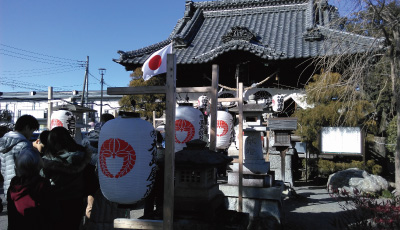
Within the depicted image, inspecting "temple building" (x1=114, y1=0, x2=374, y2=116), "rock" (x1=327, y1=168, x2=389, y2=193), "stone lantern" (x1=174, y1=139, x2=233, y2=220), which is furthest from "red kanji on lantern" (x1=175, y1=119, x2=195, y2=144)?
"rock" (x1=327, y1=168, x2=389, y2=193)

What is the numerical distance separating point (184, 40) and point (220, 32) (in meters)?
2.03

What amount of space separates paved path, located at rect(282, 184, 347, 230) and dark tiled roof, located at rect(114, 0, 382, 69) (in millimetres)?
4055

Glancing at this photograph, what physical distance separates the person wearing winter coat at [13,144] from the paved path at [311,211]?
4.67 meters

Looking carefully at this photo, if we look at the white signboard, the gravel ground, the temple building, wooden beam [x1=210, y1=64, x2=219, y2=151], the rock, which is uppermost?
the temple building

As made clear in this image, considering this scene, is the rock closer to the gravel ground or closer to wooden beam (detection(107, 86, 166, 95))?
the gravel ground

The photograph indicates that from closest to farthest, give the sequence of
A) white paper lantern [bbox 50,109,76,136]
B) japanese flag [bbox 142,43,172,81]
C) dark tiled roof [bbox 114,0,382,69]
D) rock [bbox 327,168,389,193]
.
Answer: japanese flag [bbox 142,43,172,81] < white paper lantern [bbox 50,109,76,136] < rock [bbox 327,168,389,193] < dark tiled roof [bbox 114,0,382,69]

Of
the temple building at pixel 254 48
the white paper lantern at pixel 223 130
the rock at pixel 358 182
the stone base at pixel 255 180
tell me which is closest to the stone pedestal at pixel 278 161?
the rock at pixel 358 182

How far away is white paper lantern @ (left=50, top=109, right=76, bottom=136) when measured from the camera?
7.71 metres

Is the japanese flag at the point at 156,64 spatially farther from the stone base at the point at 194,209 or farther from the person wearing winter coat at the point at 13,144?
the person wearing winter coat at the point at 13,144

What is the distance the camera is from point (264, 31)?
1352 centimetres

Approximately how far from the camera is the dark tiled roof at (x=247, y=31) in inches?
417

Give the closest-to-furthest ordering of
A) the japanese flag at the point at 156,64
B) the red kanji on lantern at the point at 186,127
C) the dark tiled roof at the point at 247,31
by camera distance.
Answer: the japanese flag at the point at 156,64
the red kanji on lantern at the point at 186,127
the dark tiled roof at the point at 247,31

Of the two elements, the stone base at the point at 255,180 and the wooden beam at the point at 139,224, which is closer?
the wooden beam at the point at 139,224

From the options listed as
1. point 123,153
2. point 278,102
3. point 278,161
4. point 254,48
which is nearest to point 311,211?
point 278,161
